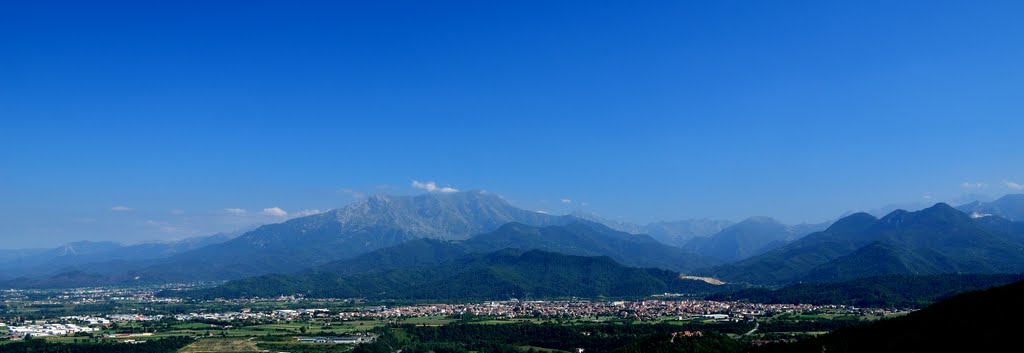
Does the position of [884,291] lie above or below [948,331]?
below

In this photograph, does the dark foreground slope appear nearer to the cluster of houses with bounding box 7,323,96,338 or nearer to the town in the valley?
the town in the valley

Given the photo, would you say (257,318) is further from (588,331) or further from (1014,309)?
(1014,309)

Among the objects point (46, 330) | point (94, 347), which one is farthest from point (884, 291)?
point (46, 330)

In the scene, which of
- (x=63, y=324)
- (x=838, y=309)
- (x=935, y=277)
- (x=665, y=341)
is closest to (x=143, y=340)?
(x=63, y=324)

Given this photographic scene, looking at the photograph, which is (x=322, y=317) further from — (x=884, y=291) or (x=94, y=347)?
(x=884, y=291)

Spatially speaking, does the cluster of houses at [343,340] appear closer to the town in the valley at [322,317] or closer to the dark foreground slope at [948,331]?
the town in the valley at [322,317]
